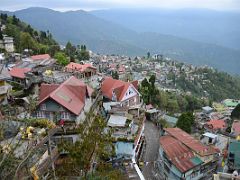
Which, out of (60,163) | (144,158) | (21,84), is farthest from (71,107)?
(21,84)

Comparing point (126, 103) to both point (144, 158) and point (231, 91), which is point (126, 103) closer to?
point (144, 158)

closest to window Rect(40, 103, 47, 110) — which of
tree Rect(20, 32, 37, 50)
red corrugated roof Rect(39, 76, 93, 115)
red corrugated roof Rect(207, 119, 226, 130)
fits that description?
red corrugated roof Rect(39, 76, 93, 115)

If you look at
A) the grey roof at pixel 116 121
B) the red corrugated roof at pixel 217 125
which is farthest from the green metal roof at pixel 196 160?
the red corrugated roof at pixel 217 125

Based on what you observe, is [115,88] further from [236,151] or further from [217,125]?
[217,125]

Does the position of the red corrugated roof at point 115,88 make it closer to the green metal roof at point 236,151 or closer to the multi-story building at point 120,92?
the multi-story building at point 120,92

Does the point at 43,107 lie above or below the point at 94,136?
below

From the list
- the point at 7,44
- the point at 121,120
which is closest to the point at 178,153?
the point at 121,120
